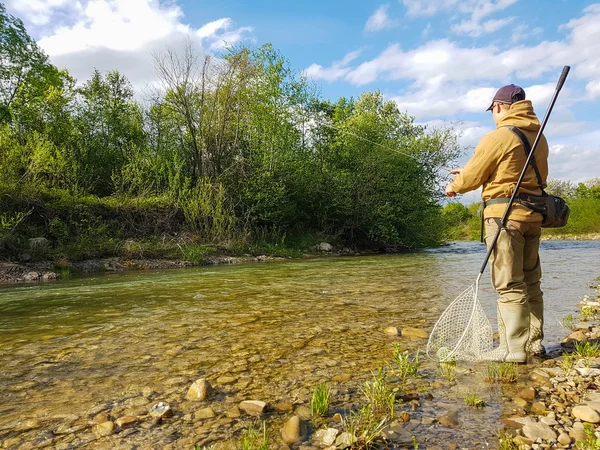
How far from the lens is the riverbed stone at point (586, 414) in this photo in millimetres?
2740

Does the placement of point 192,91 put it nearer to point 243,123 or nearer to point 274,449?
point 243,123

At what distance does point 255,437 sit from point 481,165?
325 centimetres

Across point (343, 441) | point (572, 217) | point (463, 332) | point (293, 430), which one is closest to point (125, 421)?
point (293, 430)

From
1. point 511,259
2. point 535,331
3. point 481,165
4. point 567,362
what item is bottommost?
point 567,362

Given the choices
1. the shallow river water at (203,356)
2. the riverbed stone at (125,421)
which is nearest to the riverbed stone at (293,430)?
the shallow river water at (203,356)

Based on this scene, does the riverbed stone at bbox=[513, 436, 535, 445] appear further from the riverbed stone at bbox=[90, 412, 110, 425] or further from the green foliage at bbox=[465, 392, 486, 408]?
the riverbed stone at bbox=[90, 412, 110, 425]

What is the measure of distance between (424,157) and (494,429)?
29.8m

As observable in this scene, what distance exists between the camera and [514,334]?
4.07 metres

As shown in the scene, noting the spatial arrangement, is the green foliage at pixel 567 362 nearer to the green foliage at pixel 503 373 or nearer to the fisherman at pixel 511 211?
the fisherman at pixel 511 211

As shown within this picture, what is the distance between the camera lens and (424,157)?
1211 inches

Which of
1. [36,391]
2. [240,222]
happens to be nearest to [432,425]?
[36,391]

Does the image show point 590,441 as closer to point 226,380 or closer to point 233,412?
point 233,412

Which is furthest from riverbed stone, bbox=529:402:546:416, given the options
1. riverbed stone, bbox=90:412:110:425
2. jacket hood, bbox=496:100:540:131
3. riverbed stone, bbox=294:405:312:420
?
riverbed stone, bbox=90:412:110:425

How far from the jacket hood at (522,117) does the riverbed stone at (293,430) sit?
345 cm
